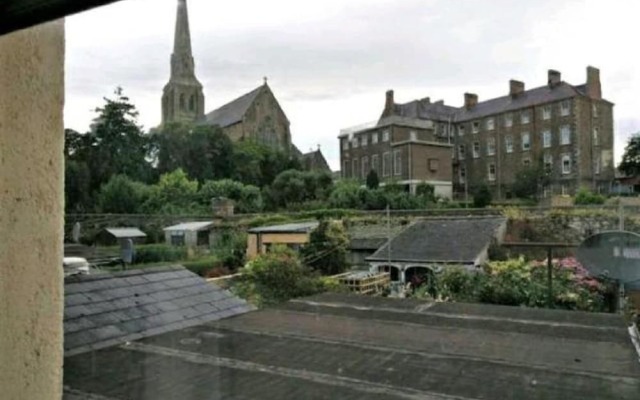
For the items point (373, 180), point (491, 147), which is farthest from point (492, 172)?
point (373, 180)

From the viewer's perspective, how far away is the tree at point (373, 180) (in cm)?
1146

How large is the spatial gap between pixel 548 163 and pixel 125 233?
530cm

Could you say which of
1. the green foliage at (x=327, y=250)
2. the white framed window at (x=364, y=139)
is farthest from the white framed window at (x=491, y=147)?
the white framed window at (x=364, y=139)

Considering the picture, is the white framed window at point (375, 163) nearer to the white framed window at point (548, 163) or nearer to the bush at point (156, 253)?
the white framed window at point (548, 163)

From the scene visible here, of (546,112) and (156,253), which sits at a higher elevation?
(546,112)

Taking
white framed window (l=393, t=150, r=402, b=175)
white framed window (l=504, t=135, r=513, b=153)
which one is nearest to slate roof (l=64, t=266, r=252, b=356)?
white framed window (l=504, t=135, r=513, b=153)

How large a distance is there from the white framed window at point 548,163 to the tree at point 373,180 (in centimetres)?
487

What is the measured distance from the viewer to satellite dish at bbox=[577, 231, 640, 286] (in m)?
2.47

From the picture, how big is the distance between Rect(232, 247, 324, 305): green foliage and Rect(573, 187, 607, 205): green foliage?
2.93m

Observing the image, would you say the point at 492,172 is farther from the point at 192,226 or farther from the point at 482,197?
the point at 192,226

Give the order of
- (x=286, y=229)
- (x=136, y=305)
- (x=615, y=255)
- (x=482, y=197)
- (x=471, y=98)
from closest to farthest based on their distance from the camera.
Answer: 1. (x=136, y=305)
2. (x=615, y=255)
3. (x=471, y=98)
4. (x=286, y=229)
5. (x=482, y=197)

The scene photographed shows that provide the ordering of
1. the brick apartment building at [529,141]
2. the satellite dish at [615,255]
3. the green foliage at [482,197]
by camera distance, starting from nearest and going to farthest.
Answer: the satellite dish at [615,255], the brick apartment building at [529,141], the green foliage at [482,197]

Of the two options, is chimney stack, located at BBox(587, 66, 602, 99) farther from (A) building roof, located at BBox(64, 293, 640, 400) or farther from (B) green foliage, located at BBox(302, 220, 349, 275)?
(B) green foliage, located at BBox(302, 220, 349, 275)

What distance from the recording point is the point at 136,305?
6.74ft
